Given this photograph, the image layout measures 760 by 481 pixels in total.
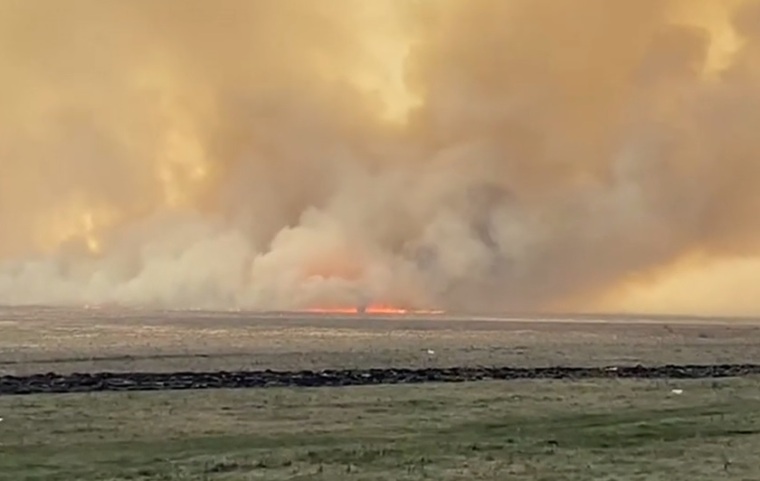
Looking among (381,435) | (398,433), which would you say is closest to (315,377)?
(398,433)

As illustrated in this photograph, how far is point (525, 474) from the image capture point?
35.3m

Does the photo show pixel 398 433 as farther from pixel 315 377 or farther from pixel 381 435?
pixel 315 377

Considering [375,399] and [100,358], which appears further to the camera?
[100,358]

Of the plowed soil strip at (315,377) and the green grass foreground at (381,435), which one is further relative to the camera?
the plowed soil strip at (315,377)

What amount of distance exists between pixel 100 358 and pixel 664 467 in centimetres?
7286

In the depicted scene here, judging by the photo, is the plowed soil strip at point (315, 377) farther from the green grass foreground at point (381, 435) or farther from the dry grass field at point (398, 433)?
the green grass foreground at point (381, 435)

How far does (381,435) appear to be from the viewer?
44.5 metres

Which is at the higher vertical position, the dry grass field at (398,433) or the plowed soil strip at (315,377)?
the plowed soil strip at (315,377)

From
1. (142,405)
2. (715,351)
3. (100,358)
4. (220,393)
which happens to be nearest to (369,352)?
(100,358)

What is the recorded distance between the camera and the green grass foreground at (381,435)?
1415 inches

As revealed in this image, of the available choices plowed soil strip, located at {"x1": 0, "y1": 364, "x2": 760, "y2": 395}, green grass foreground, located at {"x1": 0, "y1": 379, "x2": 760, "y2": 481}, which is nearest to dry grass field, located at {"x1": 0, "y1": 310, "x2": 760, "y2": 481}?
green grass foreground, located at {"x1": 0, "y1": 379, "x2": 760, "y2": 481}

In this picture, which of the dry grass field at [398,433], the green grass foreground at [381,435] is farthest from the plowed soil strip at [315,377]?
the green grass foreground at [381,435]

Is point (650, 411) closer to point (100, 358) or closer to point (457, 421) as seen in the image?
point (457, 421)

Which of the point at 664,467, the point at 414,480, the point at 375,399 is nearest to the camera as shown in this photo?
the point at 414,480
